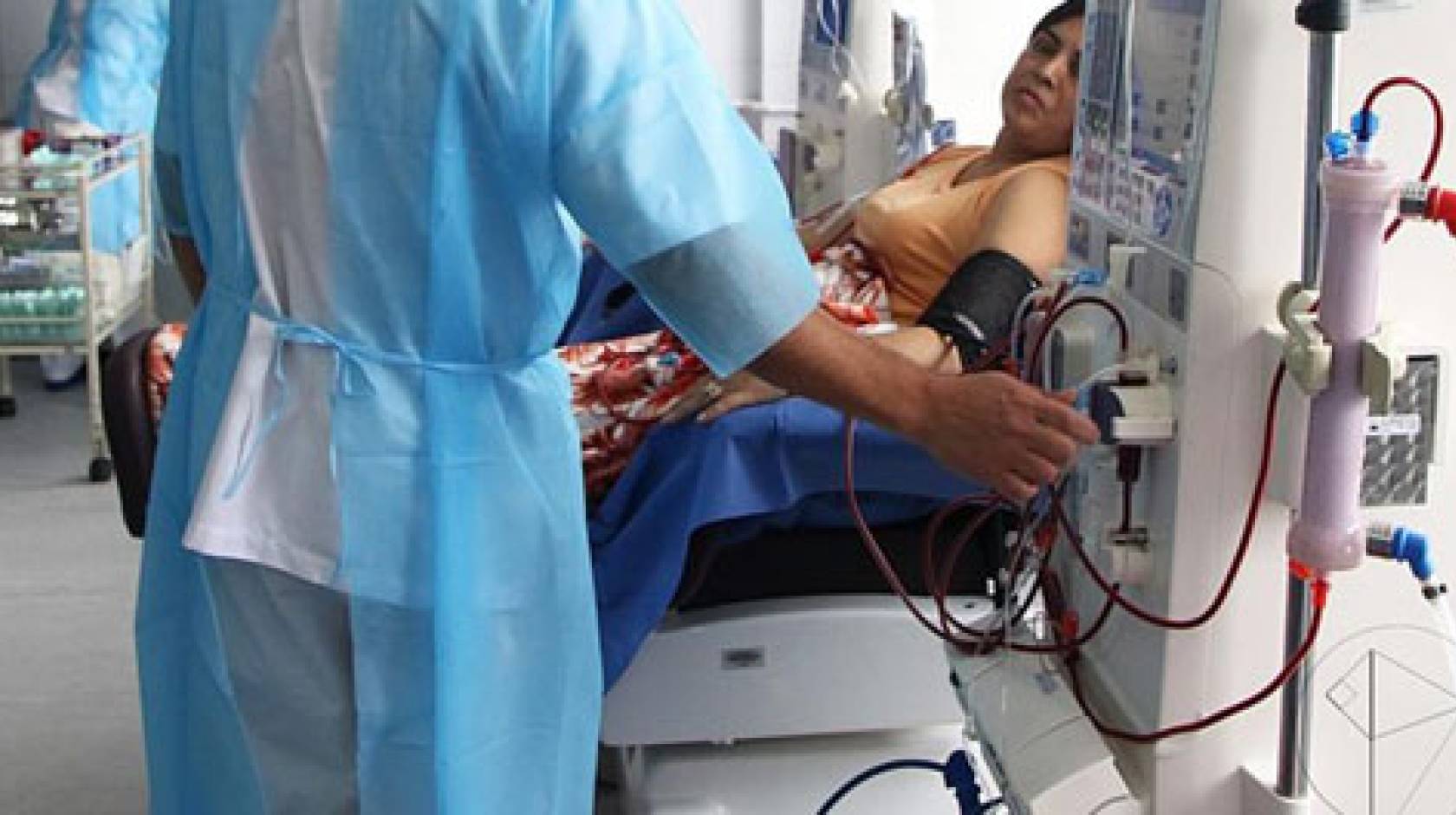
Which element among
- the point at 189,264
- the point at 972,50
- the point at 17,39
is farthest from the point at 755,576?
the point at 17,39

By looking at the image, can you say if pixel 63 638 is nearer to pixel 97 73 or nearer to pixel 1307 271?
pixel 97 73

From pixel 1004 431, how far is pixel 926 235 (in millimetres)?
1275

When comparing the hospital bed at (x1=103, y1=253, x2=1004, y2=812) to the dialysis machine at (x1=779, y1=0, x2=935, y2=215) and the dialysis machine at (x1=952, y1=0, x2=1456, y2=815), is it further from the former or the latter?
the dialysis machine at (x1=779, y1=0, x2=935, y2=215)

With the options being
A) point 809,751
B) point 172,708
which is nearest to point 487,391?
point 172,708

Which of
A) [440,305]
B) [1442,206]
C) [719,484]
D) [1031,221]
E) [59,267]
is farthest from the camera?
[59,267]

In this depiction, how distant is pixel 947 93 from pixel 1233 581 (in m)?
2.63

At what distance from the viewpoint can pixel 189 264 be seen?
1.98 meters

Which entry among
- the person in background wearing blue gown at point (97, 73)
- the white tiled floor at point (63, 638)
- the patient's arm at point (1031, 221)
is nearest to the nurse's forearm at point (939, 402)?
the patient's arm at point (1031, 221)

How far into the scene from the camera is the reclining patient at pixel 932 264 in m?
2.22

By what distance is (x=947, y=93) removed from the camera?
399 cm

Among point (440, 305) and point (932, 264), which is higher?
point (440, 305)

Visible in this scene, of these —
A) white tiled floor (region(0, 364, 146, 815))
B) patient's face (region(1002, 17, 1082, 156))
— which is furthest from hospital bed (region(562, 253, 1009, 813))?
white tiled floor (region(0, 364, 146, 815))

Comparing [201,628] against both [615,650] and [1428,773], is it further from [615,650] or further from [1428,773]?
[1428,773]

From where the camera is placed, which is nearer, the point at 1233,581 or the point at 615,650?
the point at 1233,581
